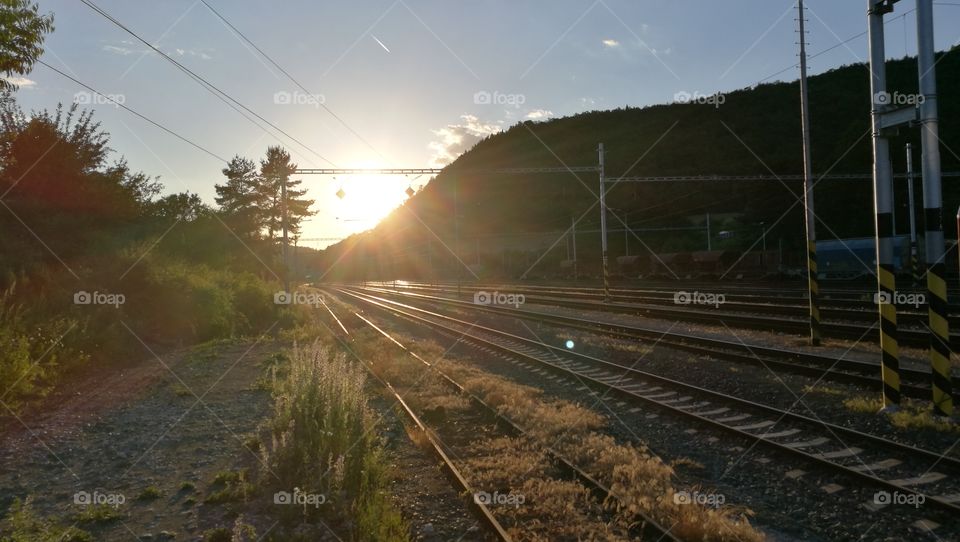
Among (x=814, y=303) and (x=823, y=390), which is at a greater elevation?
(x=814, y=303)

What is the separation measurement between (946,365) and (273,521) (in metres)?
9.06

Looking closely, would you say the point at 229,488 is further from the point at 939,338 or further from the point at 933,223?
the point at 933,223

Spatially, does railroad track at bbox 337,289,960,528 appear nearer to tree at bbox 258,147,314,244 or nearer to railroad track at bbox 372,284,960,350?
railroad track at bbox 372,284,960,350

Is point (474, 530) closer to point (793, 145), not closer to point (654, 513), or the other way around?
point (654, 513)

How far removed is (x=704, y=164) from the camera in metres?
84.8

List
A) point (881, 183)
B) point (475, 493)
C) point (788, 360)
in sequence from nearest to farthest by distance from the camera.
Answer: point (475, 493) → point (881, 183) → point (788, 360)

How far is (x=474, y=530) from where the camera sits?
5.78m

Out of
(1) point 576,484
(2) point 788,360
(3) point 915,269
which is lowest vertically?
(1) point 576,484

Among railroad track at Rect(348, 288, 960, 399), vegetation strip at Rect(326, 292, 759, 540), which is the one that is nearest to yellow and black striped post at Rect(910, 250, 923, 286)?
railroad track at Rect(348, 288, 960, 399)

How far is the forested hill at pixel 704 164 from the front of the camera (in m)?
62.6

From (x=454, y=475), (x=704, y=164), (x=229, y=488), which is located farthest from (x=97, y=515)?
(x=704, y=164)

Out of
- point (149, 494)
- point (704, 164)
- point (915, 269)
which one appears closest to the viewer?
point (149, 494)

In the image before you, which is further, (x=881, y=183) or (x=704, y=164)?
(x=704, y=164)

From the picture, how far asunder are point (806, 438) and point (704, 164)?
271 ft
